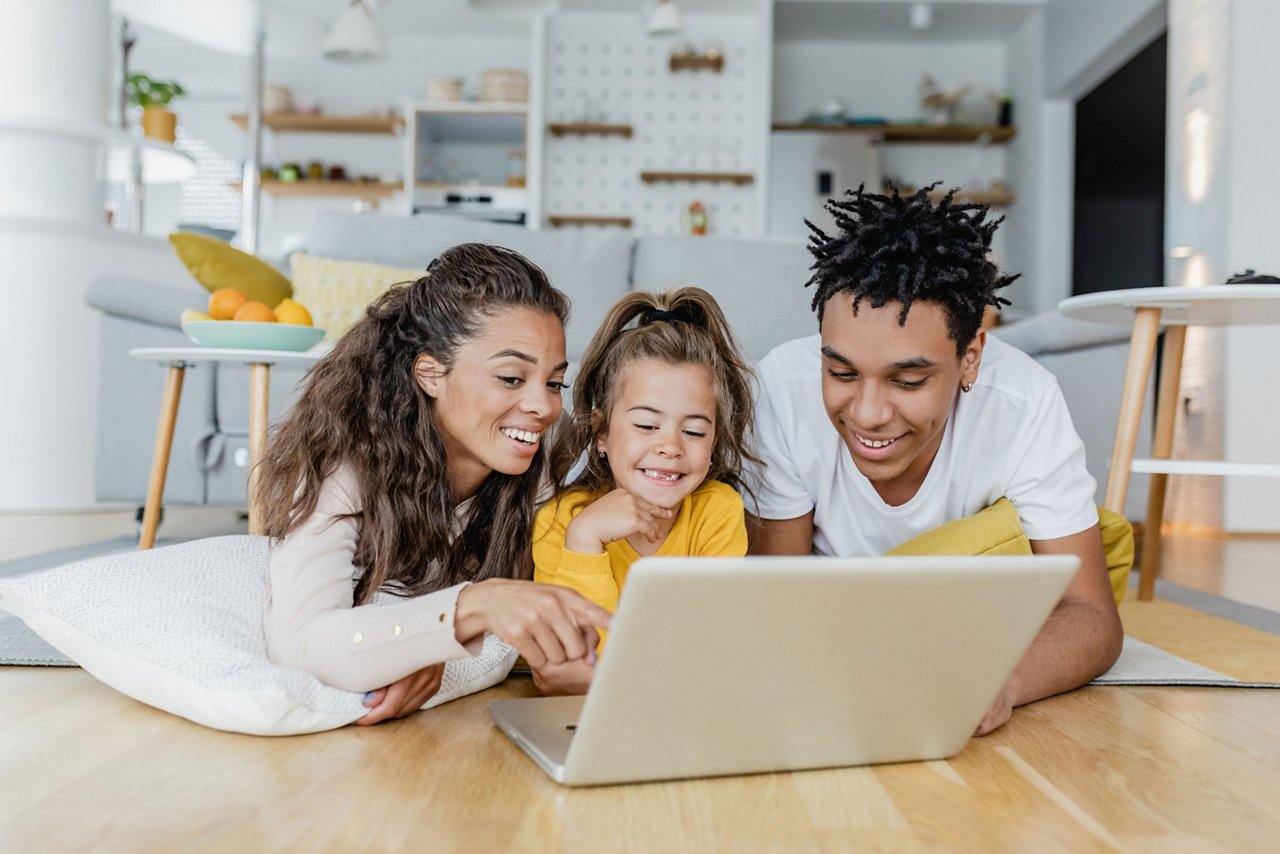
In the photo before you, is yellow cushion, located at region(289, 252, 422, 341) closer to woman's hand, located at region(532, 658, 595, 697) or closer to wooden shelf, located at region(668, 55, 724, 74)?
woman's hand, located at region(532, 658, 595, 697)

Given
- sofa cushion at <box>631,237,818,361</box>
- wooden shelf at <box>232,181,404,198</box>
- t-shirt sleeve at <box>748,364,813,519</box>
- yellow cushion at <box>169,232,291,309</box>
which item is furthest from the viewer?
wooden shelf at <box>232,181,404,198</box>

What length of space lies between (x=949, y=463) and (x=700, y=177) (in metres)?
4.98

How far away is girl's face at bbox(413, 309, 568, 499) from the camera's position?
139 centimetres

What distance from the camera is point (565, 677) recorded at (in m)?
1.27

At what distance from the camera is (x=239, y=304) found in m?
2.14

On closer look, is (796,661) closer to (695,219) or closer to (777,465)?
(777,465)

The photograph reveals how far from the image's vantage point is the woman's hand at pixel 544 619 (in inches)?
39.1

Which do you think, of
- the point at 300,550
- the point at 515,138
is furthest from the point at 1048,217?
the point at 300,550

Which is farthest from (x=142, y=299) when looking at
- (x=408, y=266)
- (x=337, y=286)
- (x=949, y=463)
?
(x=949, y=463)

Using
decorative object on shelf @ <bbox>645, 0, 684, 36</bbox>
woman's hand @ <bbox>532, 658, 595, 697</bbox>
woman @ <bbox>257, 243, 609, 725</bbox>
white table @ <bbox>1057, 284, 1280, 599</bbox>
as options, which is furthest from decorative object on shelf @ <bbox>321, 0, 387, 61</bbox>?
woman's hand @ <bbox>532, 658, 595, 697</bbox>

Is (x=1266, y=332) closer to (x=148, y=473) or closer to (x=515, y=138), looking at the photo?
(x=148, y=473)

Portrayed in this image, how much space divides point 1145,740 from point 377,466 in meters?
0.91

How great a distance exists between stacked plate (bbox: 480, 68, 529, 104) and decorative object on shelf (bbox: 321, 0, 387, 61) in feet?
5.46

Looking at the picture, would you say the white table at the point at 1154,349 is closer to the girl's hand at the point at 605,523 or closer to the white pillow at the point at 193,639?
the girl's hand at the point at 605,523
